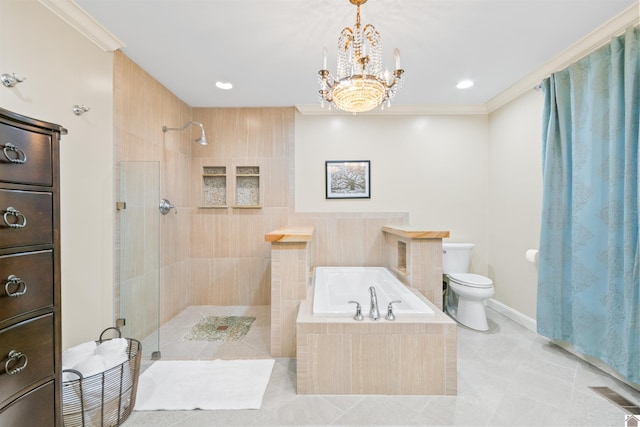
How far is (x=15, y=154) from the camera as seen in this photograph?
0.89 meters

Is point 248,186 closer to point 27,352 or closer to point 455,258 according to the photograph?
point 27,352

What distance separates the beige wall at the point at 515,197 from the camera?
2.49 meters

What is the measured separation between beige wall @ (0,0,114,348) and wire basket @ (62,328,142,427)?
1.71 ft

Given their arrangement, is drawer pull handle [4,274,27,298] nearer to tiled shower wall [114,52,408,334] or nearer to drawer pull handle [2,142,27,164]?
drawer pull handle [2,142,27,164]

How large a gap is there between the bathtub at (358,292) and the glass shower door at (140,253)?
1.37m

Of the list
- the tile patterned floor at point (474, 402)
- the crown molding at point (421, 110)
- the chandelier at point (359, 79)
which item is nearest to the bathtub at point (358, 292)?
the tile patterned floor at point (474, 402)

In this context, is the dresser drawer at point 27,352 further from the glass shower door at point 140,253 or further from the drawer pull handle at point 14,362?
the glass shower door at point 140,253

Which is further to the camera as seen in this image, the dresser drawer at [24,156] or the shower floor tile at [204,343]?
the shower floor tile at [204,343]

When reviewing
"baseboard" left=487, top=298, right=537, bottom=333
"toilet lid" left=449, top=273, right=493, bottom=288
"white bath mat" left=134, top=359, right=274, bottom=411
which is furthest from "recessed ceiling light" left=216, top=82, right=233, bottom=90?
"baseboard" left=487, top=298, right=537, bottom=333

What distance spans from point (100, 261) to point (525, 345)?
342cm

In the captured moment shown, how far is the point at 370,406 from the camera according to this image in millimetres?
1525

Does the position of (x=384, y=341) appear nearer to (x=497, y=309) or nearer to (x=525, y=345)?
(x=525, y=345)

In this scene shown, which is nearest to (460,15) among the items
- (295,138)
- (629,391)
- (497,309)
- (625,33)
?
(625,33)

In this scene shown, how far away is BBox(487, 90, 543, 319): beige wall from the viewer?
249cm
